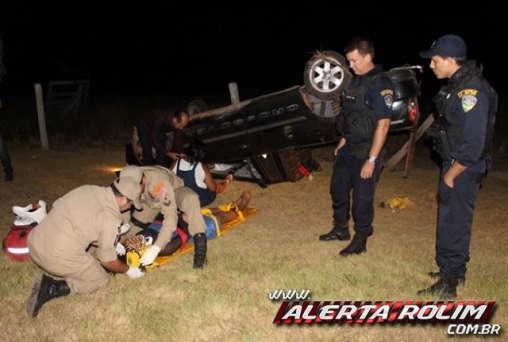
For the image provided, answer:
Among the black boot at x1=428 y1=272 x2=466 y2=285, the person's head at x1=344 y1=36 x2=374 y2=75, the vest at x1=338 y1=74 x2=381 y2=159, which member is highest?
the person's head at x1=344 y1=36 x2=374 y2=75

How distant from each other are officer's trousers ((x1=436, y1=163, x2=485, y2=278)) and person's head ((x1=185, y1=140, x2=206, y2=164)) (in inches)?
142

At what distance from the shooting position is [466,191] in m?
3.70

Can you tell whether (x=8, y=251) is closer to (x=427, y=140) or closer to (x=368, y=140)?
(x=368, y=140)

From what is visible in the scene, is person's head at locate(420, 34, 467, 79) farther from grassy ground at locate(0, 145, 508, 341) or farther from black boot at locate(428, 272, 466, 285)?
grassy ground at locate(0, 145, 508, 341)

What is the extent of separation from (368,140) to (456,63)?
1.19 metres

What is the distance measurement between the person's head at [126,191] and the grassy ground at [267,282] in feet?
2.66

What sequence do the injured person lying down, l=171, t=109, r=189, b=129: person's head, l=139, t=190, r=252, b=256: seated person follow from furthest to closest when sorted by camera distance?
l=171, t=109, r=189, b=129: person's head → l=139, t=190, r=252, b=256: seated person → the injured person lying down

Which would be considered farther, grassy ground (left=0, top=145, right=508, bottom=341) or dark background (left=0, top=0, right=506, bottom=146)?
dark background (left=0, top=0, right=506, bottom=146)

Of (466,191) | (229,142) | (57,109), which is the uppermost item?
(466,191)

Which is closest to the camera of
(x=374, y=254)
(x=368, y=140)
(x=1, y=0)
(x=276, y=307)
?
(x=276, y=307)

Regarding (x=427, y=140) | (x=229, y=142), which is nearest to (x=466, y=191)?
(x=229, y=142)

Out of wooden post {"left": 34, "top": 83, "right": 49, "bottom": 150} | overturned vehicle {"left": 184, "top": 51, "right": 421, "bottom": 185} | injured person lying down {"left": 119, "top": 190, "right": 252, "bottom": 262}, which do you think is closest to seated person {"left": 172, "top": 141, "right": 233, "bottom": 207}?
injured person lying down {"left": 119, "top": 190, "right": 252, "bottom": 262}

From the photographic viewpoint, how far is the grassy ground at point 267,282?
3.56 meters

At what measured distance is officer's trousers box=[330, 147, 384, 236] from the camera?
4699 millimetres
